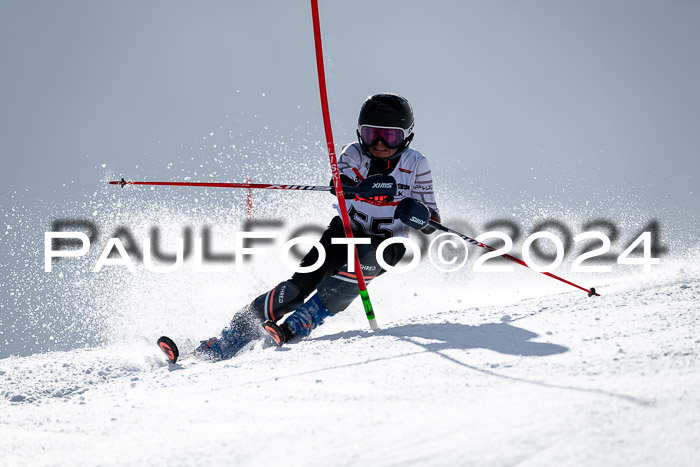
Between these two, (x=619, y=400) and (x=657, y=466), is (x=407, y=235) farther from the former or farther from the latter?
(x=657, y=466)

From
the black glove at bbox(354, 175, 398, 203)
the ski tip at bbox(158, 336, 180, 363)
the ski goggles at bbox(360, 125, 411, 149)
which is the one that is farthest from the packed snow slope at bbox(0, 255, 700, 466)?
the ski goggles at bbox(360, 125, 411, 149)

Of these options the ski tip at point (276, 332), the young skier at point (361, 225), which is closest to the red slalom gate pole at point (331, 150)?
the young skier at point (361, 225)

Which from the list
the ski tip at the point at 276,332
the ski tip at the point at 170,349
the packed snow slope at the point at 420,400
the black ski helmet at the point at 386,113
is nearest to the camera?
the packed snow slope at the point at 420,400

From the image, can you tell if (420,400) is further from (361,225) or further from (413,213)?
(361,225)

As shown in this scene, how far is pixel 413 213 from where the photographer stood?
4.09 metres

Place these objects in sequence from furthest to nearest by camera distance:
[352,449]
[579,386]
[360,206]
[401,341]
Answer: [360,206] < [401,341] < [579,386] < [352,449]

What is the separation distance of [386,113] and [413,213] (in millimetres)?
796

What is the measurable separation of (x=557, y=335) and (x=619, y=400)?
1176mm

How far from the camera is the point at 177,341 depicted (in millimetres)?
4785

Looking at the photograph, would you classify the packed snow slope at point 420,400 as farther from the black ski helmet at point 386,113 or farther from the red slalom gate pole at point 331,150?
the black ski helmet at point 386,113

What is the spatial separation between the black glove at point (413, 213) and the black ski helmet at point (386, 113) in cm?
43

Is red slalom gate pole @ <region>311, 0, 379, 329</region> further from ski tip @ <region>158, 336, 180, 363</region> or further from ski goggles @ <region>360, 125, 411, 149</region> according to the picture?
ski tip @ <region>158, 336, 180, 363</region>

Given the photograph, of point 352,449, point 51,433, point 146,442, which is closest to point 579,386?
point 352,449

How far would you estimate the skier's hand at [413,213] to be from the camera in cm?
409
